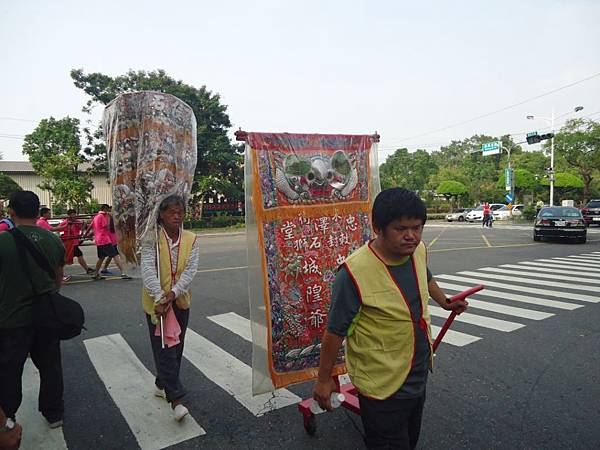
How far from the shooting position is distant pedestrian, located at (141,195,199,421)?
296cm

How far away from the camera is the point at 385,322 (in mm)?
1839

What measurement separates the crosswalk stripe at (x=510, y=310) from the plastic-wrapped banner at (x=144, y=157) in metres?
5.05

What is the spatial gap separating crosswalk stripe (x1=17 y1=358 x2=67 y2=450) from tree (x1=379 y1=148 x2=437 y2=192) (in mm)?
50597

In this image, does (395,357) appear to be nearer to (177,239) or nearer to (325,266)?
(325,266)

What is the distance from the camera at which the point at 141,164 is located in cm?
298

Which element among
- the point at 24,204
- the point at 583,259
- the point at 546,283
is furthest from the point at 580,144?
the point at 24,204

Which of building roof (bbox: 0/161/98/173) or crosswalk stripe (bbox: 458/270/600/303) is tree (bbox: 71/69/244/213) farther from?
crosswalk stripe (bbox: 458/270/600/303)

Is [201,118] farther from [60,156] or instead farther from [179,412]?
[179,412]

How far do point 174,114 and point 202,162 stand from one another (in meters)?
26.1

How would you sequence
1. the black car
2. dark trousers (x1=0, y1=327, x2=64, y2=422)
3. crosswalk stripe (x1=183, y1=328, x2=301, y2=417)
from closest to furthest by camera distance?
dark trousers (x1=0, y1=327, x2=64, y2=422) → crosswalk stripe (x1=183, y1=328, x2=301, y2=417) → the black car

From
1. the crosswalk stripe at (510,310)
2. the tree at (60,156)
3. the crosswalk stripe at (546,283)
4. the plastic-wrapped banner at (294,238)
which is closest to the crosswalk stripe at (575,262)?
the crosswalk stripe at (546,283)

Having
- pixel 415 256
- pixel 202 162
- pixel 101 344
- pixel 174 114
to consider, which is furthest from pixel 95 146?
pixel 415 256

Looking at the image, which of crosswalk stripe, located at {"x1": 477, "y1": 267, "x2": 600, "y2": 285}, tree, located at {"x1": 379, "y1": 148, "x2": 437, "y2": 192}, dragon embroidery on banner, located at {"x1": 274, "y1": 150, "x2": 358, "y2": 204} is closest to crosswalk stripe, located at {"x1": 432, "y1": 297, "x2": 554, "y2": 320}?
crosswalk stripe, located at {"x1": 477, "y1": 267, "x2": 600, "y2": 285}

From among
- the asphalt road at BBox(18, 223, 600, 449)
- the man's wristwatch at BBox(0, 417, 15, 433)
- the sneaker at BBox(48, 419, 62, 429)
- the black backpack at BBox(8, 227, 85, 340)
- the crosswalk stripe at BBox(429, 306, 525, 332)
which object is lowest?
the crosswalk stripe at BBox(429, 306, 525, 332)
